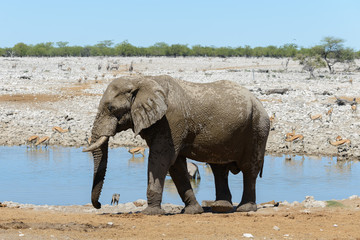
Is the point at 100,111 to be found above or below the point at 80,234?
above

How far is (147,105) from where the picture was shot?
866 cm

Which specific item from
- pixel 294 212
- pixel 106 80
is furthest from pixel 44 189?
pixel 106 80

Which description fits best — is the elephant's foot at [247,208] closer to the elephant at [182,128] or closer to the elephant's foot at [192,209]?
the elephant at [182,128]

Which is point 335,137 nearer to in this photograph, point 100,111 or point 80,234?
point 100,111

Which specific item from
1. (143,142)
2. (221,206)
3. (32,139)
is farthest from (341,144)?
(221,206)

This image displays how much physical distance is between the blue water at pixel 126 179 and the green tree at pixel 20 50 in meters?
60.4

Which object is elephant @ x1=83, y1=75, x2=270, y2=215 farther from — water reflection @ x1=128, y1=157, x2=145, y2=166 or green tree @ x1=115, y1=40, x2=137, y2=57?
green tree @ x1=115, y1=40, x2=137, y2=57

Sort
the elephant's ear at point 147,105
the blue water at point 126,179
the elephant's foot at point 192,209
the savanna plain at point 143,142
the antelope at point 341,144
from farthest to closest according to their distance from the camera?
the antelope at point 341,144 → the blue water at point 126,179 → the elephant's foot at point 192,209 → the elephant's ear at point 147,105 → the savanna plain at point 143,142

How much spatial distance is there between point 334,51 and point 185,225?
4521 cm

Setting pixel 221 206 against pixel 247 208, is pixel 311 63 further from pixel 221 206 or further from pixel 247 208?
pixel 221 206

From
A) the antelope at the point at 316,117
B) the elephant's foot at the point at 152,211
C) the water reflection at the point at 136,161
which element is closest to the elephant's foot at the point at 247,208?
the elephant's foot at the point at 152,211

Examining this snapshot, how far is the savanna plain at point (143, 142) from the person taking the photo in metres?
7.46

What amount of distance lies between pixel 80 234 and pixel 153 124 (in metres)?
2.20

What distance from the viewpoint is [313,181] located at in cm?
1471
